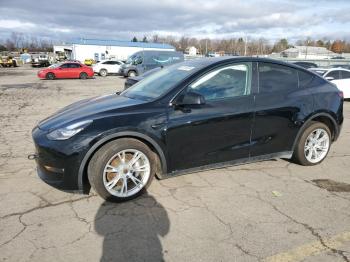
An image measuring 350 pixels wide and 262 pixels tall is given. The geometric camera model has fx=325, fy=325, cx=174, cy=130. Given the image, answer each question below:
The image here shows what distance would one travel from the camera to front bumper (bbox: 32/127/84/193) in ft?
11.7

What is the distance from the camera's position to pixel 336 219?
3537mm

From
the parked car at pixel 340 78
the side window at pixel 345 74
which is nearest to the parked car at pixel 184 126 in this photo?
the parked car at pixel 340 78

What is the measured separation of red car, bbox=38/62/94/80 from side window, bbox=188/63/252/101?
2305cm

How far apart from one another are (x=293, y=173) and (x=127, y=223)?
2.70 meters

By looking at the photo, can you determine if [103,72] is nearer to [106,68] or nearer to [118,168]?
[106,68]

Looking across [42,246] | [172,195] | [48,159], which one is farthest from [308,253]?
[48,159]

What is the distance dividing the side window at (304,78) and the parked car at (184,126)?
0.02 meters

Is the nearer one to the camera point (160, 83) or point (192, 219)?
point (192, 219)

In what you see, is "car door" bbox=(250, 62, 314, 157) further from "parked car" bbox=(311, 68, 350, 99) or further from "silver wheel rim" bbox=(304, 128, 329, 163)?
"parked car" bbox=(311, 68, 350, 99)

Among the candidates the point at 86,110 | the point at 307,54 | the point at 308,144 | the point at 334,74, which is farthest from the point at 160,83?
the point at 307,54

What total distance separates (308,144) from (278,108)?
3.21ft

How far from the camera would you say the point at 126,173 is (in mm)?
3859

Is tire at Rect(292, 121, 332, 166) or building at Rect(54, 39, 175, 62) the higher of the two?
building at Rect(54, 39, 175, 62)

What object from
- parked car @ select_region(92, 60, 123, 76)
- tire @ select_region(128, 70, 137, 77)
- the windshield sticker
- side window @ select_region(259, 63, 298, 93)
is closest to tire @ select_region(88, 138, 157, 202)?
the windshield sticker
